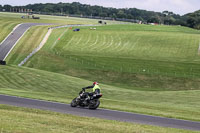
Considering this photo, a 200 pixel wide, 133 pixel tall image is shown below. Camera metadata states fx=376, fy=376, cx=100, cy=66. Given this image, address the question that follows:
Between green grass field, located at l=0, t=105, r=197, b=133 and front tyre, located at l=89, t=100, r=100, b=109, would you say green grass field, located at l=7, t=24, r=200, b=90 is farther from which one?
green grass field, located at l=0, t=105, r=197, b=133

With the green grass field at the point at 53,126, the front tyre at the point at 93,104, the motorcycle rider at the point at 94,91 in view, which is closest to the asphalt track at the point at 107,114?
the front tyre at the point at 93,104

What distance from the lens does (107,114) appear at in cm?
2702

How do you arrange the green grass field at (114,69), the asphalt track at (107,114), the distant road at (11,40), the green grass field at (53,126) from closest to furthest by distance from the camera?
the green grass field at (53,126), the asphalt track at (107,114), the green grass field at (114,69), the distant road at (11,40)

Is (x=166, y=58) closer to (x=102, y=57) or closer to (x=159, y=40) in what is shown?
(x=102, y=57)

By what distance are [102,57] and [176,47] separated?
24592 millimetres

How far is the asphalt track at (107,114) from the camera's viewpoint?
966 inches

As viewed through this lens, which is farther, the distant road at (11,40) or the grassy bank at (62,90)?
the distant road at (11,40)

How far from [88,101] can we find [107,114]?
2.78 m

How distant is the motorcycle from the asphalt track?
1.70 feet

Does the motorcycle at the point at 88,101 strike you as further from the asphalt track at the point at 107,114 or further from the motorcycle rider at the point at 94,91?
the asphalt track at the point at 107,114

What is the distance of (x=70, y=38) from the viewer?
109000 millimetres

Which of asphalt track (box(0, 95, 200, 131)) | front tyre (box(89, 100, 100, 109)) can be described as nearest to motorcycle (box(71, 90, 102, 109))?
front tyre (box(89, 100, 100, 109))

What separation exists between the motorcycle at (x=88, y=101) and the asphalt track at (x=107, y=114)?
519mm

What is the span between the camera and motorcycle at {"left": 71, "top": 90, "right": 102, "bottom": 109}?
28969mm
